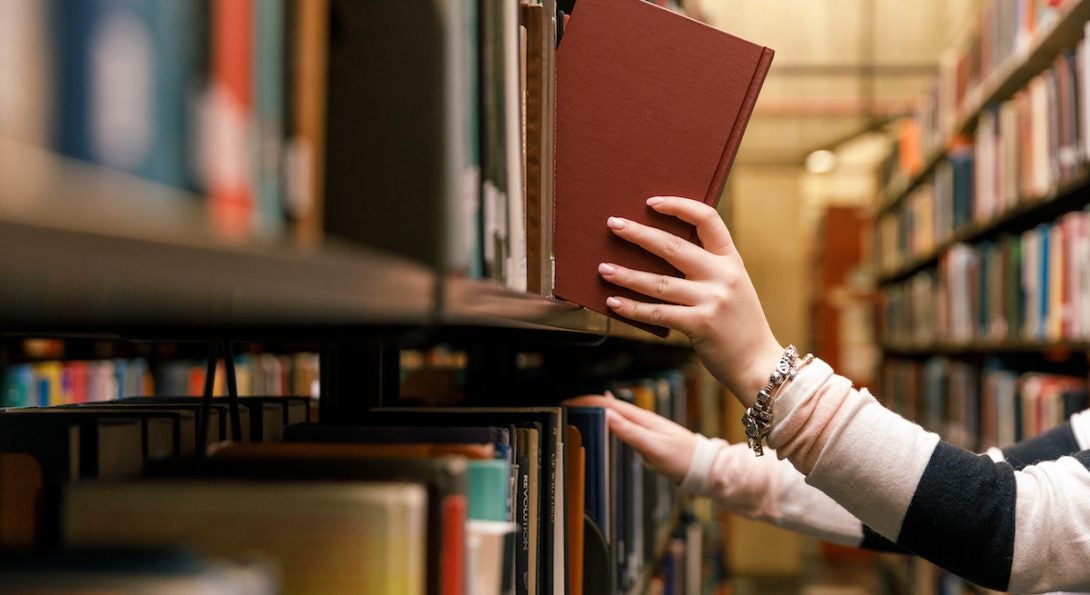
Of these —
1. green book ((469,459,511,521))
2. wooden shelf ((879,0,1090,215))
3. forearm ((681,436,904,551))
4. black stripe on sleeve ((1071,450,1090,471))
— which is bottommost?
forearm ((681,436,904,551))

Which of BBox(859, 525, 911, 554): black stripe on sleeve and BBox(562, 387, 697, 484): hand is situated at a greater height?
BBox(562, 387, 697, 484): hand

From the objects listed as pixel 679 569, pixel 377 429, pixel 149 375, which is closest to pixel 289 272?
pixel 377 429

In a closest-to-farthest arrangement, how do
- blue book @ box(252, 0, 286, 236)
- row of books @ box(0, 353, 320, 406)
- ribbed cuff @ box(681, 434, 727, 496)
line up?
blue book @ box(252, 0, 286, 236)
ribbed cuff @ box(681, 434, 727, 496)
row of books @ box(0, 353, 320, 406)

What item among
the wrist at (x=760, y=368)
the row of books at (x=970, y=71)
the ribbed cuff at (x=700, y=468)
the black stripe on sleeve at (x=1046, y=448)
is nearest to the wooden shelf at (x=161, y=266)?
the wrist at (x=760, y=368)

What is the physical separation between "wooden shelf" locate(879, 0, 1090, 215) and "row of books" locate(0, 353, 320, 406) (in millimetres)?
2062

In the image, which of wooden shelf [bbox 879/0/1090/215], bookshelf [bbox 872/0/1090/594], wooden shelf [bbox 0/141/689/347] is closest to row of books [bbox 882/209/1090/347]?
bookshelf [bbox 872/0/1090/594]

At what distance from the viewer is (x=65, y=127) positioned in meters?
0.35

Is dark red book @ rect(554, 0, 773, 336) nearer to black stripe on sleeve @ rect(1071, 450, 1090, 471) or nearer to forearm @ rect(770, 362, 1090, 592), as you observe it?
forearm @ rect(770, 362, 1090, 592)

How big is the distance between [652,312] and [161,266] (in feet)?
2.41

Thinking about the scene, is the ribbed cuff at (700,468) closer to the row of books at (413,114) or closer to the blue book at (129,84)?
the row of books at (413,114)

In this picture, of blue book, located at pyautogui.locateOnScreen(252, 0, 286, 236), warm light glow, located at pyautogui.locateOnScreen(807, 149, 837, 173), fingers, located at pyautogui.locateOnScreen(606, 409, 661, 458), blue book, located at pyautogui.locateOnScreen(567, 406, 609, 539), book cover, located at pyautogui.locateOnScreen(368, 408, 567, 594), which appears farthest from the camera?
warm light glow, located at pyautogui.locateOnScreen(807, 149, 837, 173)

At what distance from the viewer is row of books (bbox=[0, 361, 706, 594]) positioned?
1.74 feet

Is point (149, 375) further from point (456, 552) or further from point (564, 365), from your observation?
point (456, 552)

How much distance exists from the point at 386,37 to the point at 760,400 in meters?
0.64
